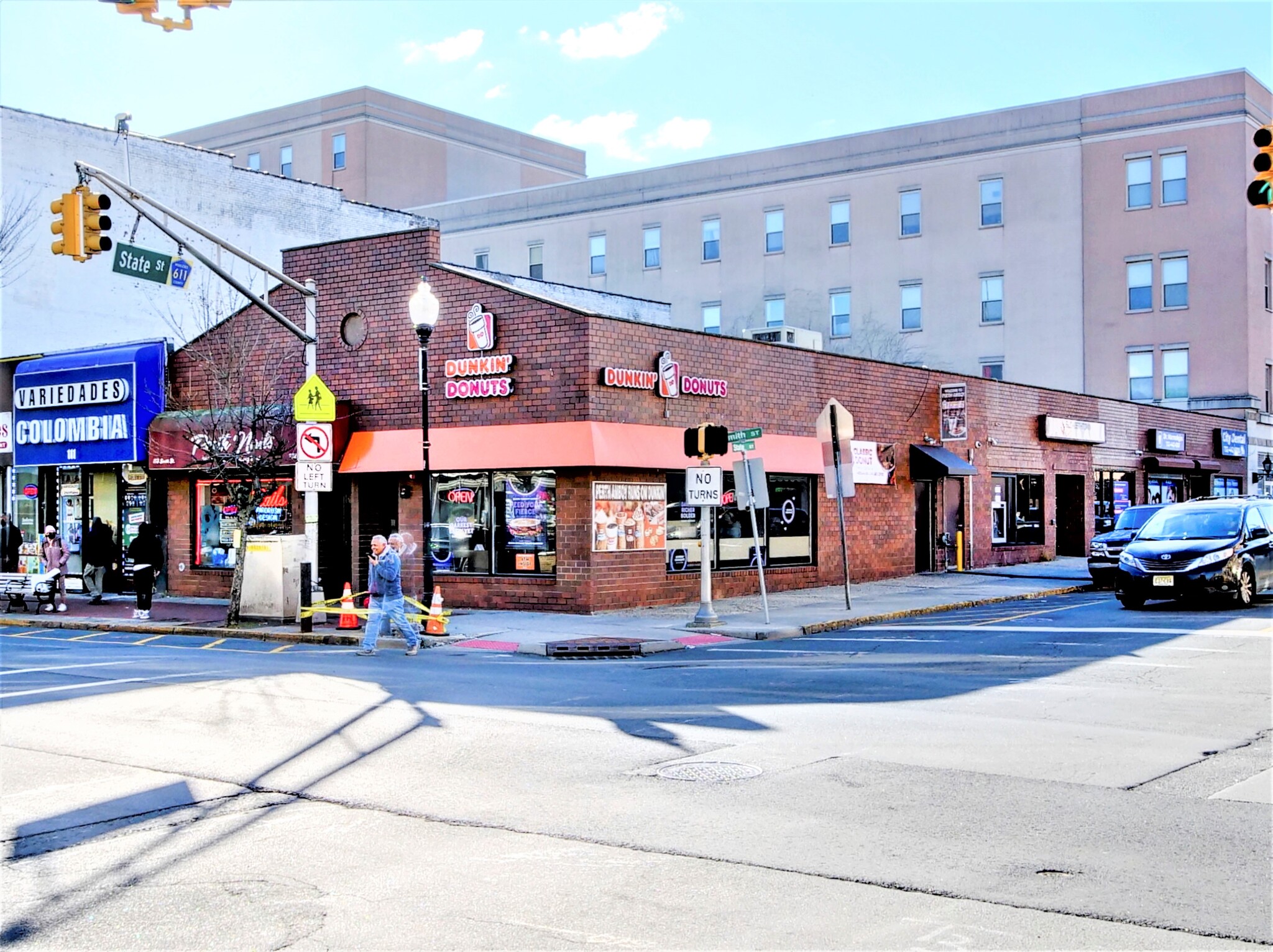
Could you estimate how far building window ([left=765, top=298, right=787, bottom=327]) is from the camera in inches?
2042

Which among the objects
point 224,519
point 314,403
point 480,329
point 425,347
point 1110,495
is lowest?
point 224,519

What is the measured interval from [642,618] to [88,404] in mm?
14912

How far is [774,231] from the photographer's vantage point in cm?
5234

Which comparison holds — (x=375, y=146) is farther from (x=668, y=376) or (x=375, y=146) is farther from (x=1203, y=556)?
(x=1203, y=556)

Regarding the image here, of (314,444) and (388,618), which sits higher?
(314,444)

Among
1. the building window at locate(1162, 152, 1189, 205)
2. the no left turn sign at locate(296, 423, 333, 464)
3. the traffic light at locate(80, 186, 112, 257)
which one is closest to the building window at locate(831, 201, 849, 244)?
the building window at locate(1162, 152, 1189, 205)

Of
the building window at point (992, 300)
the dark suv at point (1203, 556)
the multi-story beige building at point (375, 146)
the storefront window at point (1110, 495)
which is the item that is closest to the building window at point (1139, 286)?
the building window at point (992, 300)

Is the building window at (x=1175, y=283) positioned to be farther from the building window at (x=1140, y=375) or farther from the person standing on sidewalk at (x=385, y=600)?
the person standing on sidewalk at (x=385, y=600)

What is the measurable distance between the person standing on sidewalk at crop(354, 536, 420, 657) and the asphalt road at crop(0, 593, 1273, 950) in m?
2.96

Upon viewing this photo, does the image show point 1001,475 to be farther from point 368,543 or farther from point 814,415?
point 368,543

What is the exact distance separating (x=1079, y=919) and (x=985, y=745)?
13.4ft

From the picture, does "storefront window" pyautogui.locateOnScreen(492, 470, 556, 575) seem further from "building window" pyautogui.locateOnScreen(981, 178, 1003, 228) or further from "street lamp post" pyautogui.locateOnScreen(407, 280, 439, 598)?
"building window" pyautogui.locateOnScreen(981, 178, 1003, 228)

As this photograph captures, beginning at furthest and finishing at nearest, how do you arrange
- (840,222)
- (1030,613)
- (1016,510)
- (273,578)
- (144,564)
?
(840,222) → (1016,510) → (144,564) → (1030,613) → (273,578)

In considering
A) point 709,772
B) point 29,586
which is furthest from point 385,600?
point 29,586
